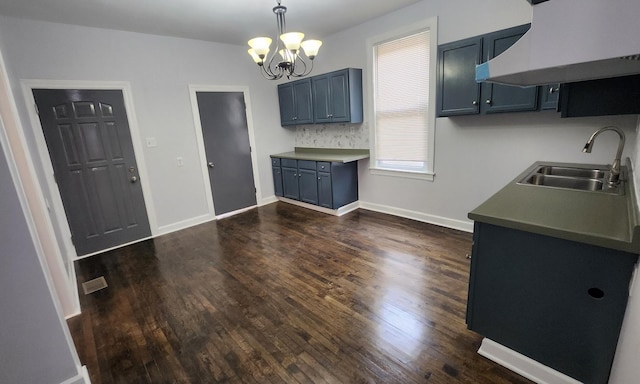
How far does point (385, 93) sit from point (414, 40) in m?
0.70

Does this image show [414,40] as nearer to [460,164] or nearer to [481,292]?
[460,164]

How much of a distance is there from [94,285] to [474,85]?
4.16 metres

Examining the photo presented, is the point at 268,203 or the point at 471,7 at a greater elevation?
the point at 471,7

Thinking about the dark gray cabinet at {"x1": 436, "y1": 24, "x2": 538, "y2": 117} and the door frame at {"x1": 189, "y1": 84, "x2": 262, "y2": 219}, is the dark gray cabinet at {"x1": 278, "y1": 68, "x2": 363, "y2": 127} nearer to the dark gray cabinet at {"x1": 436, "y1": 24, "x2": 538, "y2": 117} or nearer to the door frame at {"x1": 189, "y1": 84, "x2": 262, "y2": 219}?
the door frame at {"x1": 189, "y1": 84, "x2": 262, "y2": 219}

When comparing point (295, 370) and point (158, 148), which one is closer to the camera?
point (295, 370)

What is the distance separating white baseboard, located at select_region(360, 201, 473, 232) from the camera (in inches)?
135

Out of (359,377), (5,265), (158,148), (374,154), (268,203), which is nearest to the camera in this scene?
(5,265)

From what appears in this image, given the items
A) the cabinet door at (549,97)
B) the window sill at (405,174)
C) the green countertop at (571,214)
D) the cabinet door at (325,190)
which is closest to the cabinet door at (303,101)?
the cabinet door at (325,190)

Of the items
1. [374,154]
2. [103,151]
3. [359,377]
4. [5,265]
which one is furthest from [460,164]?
[103,151]

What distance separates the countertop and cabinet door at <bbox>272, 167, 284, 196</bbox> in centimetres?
27

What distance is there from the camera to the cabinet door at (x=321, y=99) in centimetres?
421

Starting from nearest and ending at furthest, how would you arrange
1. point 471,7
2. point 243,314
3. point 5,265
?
point 5,265
point 243,314
point 471,7

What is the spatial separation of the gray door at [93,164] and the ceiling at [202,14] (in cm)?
77

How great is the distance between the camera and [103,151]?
11.3ft
